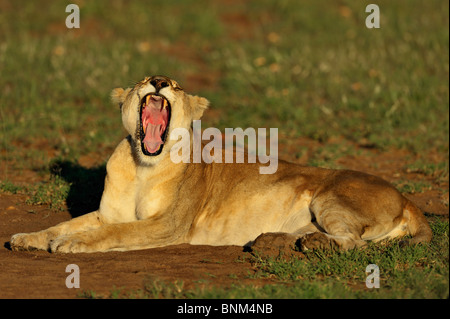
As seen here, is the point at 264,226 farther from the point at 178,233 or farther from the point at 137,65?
the point at 137,65

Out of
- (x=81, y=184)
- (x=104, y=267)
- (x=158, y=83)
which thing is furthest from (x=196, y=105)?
(x=81, y=184)

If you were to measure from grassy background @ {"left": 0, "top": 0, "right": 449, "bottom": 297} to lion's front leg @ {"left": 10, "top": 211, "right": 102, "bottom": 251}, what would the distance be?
0.99 m

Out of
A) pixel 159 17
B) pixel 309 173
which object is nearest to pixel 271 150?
pixel 309 173

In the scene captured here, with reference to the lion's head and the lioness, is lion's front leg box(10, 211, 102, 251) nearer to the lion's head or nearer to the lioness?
the lioness

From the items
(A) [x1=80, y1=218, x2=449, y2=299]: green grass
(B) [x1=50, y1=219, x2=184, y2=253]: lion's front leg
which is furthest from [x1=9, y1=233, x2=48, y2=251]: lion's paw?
(A) [x1=80, y1=218, x2=449, y2=299]: green grass

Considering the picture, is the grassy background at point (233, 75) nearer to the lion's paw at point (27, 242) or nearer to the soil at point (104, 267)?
the soil at point (104, 267)

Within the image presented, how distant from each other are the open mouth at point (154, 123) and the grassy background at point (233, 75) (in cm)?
146

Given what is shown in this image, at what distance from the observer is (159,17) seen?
50.5 ft

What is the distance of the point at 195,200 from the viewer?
20.5ft

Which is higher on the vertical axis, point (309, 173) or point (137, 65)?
point (137, 65)

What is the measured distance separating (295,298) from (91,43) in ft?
31.3

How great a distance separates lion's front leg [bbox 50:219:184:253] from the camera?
566 cm

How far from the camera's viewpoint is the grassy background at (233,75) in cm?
908

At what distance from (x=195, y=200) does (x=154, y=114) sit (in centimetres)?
78
